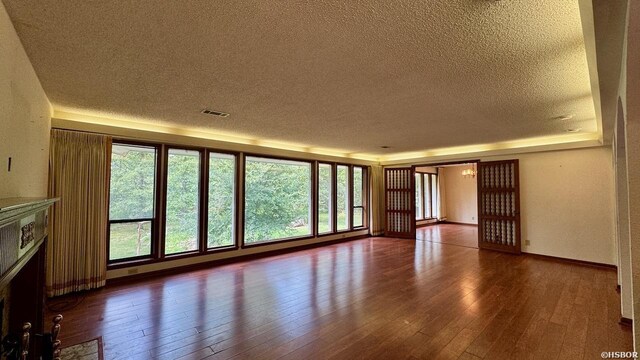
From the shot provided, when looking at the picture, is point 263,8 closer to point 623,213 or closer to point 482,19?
point 482,19

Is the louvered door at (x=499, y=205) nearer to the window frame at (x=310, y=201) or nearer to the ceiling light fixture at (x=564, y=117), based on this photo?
the ceiling light fixture at (x=564, y=117)

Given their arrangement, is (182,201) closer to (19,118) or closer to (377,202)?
(19,118)

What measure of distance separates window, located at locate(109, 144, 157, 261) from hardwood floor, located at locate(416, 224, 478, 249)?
277 inches

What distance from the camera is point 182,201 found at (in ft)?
16.6

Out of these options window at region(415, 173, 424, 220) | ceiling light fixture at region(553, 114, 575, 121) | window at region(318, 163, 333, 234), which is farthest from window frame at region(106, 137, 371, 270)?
window at region(415, 173, 424, 220)

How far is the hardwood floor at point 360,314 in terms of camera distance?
2484 mm

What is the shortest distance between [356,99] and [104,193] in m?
3.96

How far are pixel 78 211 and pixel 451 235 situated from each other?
9.17m

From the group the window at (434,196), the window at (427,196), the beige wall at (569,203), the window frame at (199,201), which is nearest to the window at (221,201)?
the window frame at (199,201)

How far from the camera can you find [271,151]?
6277 millimetres

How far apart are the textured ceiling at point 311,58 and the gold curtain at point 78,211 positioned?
1.94ft

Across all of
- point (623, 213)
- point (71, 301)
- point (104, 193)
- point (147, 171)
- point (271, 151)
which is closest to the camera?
point (623, 213)

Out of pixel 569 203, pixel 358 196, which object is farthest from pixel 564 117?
pixel 358 196

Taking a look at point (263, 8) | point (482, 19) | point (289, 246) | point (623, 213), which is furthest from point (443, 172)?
point (263, 8)
